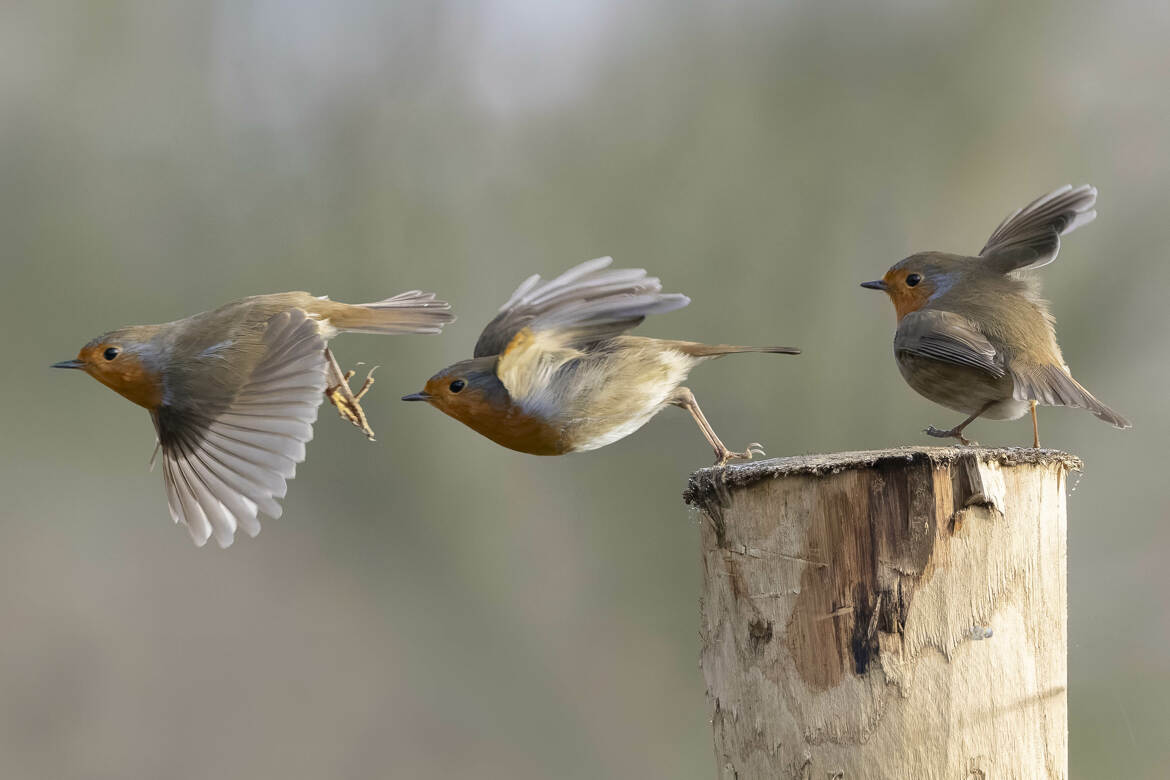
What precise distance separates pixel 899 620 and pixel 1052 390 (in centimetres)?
94

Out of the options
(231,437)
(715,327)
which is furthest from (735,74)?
(231,437)

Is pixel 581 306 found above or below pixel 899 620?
above

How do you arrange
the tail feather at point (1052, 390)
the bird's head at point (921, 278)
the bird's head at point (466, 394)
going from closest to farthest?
the tail feather at point (1052, 390)
the bird's head at point (466, 394)
the bird's head at point (921, 278)

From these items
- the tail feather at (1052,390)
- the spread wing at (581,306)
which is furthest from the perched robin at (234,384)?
the tail feather at (1052,390)

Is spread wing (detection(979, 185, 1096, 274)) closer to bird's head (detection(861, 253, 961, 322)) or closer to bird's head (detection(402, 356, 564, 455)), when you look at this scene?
bird's head (detection(861, 253, 961, 322))

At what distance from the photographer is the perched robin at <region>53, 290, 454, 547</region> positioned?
3.27 meters

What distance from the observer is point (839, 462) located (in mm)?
2391

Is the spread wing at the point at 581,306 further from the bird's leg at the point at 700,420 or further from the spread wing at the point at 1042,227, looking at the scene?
the spread wing at the point at 1042,227

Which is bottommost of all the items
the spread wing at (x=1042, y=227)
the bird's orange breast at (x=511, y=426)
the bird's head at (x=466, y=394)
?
the bird's orange breast at (x=511, y=426)

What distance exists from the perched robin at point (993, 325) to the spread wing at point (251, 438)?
1.64 metres

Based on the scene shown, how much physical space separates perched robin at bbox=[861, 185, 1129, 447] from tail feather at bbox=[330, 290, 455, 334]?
1330 millimetres

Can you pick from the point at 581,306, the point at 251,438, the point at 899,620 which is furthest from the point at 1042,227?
the point at 251,438

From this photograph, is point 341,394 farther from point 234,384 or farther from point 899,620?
point 899,620

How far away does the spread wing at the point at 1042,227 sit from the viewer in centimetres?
338
